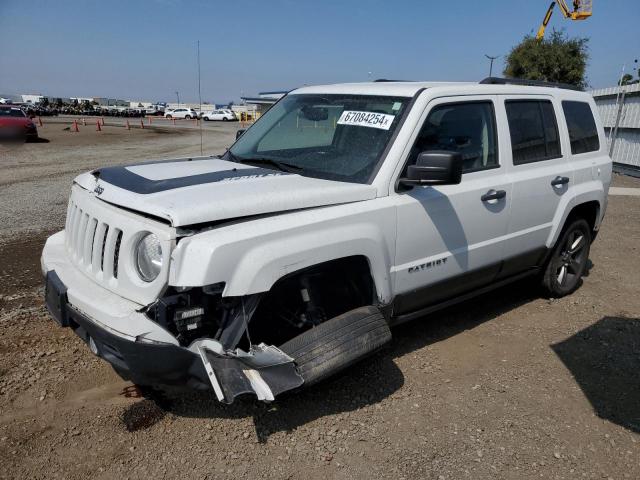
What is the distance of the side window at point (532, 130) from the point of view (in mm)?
4039

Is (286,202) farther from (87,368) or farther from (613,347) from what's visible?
(613,347)

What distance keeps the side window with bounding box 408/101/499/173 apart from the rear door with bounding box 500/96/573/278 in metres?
0.19

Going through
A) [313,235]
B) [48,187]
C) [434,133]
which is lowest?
[48,187]

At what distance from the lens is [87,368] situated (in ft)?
11.6

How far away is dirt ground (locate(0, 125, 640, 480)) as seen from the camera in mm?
2740

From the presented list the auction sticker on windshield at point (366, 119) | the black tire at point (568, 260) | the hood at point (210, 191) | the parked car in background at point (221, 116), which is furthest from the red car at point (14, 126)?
the parked car in background at point (221, 116)

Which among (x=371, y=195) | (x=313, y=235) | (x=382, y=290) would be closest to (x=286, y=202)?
(x=313, y=235)

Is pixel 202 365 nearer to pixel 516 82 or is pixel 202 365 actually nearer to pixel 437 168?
pixel 437 168

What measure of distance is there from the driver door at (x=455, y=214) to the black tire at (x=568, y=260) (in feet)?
3.65

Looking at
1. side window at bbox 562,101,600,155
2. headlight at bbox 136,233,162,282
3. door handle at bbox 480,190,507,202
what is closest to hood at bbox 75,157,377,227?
headlight at bbox 136,233,162,282

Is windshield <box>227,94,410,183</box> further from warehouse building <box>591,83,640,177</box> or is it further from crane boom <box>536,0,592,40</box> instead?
crane boom <box>536,0,592,40</box>

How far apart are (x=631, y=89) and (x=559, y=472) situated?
1449cm

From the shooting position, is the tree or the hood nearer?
the hood

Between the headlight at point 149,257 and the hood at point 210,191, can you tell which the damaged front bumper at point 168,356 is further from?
the hood at point 210,191
